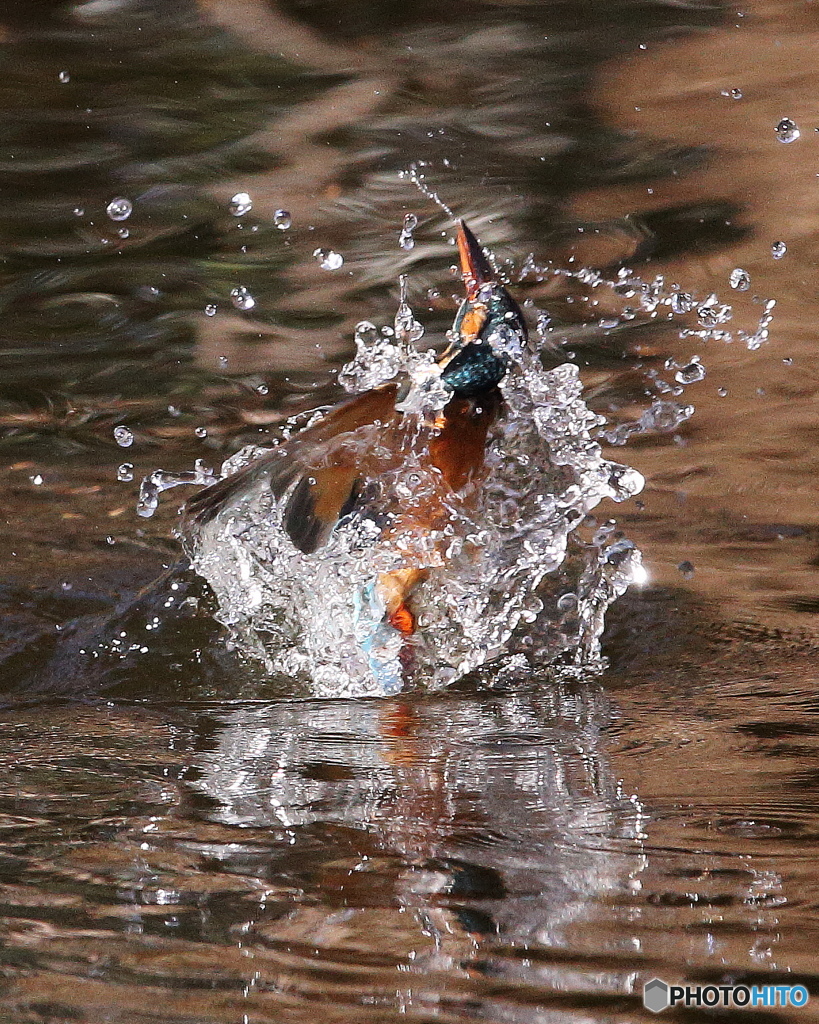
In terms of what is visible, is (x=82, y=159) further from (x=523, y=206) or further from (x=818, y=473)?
(x=818, y=473)

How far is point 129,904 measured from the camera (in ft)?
3.70

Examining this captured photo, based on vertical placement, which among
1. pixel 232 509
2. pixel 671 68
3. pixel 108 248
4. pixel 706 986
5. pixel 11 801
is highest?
pixel 671 68

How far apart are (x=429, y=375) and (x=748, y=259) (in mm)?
1584

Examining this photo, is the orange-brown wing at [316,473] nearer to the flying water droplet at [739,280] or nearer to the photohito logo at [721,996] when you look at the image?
the photohito logo at [721,996]

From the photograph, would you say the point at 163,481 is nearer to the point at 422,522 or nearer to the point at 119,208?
the point at 119,208

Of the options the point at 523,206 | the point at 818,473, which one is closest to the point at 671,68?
the point at 523,206

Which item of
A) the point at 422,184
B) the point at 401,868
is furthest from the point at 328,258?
the point at 401,868

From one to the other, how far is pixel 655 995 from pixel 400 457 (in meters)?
1.47

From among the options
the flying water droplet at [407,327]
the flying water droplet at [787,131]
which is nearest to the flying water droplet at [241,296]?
the flying water droplet at [407,327]

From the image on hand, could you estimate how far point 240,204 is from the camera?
345cm

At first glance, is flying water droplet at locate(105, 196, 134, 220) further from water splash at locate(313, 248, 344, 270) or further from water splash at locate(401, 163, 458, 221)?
water splash at locate(401, 163, 458, 221)

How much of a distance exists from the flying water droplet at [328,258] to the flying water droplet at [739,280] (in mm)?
1093

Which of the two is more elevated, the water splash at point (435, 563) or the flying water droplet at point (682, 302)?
the flying water droplet at point (682, 302)

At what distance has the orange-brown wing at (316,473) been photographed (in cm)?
228
